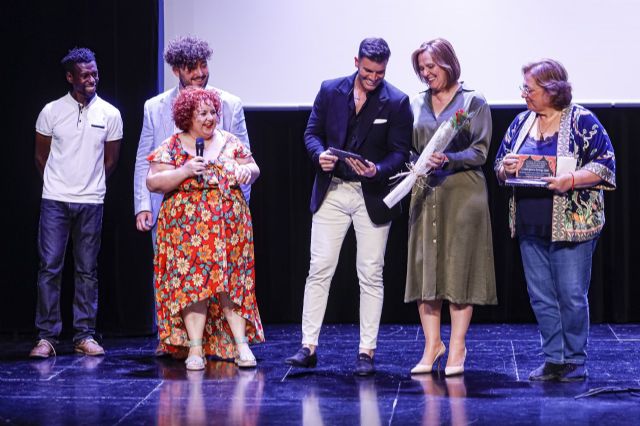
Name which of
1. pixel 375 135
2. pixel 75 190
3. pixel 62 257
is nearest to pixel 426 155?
pixel 375 135

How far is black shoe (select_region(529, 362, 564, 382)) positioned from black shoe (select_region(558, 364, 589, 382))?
2 cm

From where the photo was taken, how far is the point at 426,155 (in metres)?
4.94

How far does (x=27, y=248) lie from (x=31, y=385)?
201 centimetres

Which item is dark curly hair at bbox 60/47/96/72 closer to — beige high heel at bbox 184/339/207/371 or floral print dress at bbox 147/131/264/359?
floral print dress at bbox 147/131/264/359

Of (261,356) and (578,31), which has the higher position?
(578,31)

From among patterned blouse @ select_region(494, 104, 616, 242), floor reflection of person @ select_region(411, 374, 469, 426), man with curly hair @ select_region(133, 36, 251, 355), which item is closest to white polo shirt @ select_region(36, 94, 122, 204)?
man with curly hair @ select_region(133, 36, 251, 355)

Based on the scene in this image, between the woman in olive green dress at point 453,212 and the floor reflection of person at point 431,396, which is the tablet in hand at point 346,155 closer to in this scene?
the woman in olive green dress at point 453,212

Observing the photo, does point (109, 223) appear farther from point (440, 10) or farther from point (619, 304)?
point (619, 304)

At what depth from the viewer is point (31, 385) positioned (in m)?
5.06

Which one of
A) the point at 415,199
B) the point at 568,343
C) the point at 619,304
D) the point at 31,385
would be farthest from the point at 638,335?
the point at 31,385

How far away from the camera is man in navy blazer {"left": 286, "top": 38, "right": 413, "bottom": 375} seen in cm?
509

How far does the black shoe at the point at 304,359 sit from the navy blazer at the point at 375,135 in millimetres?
699

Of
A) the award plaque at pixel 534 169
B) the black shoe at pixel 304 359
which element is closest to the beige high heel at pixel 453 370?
the black shoe at pixel 304 359

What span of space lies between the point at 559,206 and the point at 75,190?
105 inches
